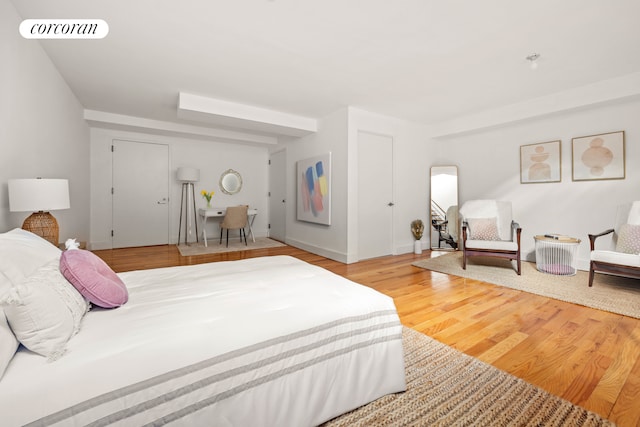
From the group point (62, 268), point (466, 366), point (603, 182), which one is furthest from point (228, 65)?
point (603, 182)

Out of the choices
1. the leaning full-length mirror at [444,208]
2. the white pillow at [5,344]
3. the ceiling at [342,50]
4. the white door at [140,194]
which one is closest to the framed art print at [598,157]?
the ceiling at [342,50]

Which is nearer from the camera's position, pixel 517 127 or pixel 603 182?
pixel 603 182

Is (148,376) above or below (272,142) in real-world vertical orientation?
below

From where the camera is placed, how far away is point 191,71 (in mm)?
3168

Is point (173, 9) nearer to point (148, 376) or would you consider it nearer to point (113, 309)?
point (113, 309)

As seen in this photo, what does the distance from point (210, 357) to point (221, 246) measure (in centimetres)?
490

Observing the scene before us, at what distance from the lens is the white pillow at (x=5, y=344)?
0.82 meters

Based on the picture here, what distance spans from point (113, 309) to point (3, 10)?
7.51 feet

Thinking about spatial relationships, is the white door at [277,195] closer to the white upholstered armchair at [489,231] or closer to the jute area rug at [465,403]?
the white upholstered armchair at [489,231]

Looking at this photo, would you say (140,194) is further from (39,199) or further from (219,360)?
(219,360)

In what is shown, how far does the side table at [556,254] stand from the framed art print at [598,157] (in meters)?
0.94

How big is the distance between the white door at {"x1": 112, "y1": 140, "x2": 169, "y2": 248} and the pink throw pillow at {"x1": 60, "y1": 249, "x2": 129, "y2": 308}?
488 cm

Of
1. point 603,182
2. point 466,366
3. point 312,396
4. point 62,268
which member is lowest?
point 466,366

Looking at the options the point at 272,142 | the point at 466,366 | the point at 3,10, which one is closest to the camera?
the point at 466,366
